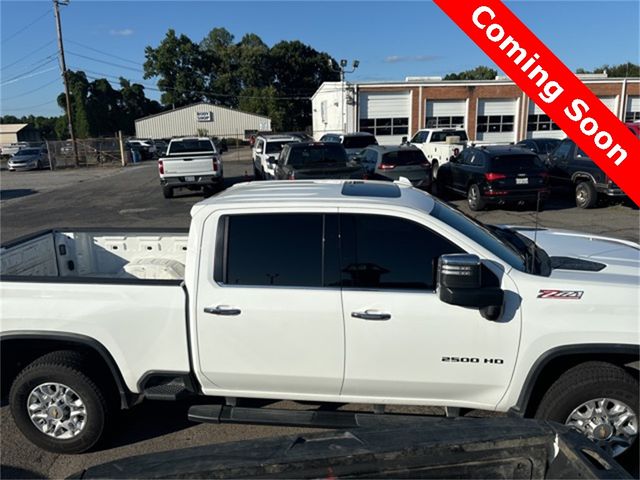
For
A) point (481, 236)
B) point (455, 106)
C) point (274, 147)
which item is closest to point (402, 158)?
point (274, 147)

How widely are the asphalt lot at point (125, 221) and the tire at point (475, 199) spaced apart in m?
0.39

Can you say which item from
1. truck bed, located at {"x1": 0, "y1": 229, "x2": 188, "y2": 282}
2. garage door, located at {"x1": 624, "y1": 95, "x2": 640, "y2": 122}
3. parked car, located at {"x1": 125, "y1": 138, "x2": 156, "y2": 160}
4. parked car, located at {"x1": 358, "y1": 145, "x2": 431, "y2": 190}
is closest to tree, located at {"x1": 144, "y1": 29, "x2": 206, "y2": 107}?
parked car, located at {"x1": 125, "y1": 138, "x2": 156, "y2": 160}

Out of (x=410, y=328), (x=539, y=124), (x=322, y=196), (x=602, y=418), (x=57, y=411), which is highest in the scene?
(x=539, y=124)

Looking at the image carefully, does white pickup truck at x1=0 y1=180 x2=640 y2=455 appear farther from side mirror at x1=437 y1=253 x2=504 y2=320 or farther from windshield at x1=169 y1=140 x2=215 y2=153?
windshield at x1=169 y1=140 x2=215 y2=153

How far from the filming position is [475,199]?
12406 millimetres

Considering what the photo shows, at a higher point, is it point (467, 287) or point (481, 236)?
point (481, 236)

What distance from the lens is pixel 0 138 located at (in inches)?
2972

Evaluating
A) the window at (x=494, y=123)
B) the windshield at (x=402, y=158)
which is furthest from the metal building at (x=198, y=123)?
the windshield at (x=402, y=158)

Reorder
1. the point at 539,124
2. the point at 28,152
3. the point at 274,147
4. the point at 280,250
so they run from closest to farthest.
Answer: the point at 280,250, the point at 274,147, the point at 28,152, the point at 539,124

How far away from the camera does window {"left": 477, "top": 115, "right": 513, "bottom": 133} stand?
36.8 meters

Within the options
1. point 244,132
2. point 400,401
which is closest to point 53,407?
point 400,401

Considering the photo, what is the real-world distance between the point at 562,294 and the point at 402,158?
37.1 ft

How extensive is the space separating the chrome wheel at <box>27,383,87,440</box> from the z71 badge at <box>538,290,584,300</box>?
3152mm

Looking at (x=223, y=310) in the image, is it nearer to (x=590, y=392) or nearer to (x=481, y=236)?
(x=481, y=236)
